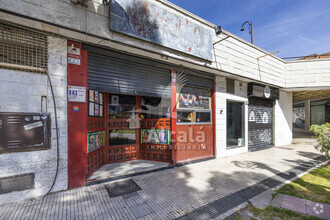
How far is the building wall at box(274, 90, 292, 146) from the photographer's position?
9.48m

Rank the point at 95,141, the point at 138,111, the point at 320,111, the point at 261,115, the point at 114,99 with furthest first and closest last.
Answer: the point at 320,111, the point at 261,115, the point at 138,111, the point at 114,99, the point at 95,141

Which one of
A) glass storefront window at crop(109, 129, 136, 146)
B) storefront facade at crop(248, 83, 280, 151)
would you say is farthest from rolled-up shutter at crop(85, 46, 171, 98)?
storefront facade at crop(248, 83, 280, 151)

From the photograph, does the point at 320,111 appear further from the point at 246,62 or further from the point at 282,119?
the point at 246,62

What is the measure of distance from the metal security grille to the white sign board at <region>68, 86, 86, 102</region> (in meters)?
0.72

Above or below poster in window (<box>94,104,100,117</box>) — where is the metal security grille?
above

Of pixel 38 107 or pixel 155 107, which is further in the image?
pixel 155 107

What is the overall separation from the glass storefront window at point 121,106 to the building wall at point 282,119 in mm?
9243

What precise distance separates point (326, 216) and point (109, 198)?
4.26 meters

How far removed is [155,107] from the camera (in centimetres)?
579

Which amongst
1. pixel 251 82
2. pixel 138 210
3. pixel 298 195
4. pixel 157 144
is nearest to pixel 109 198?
pixel 138 210

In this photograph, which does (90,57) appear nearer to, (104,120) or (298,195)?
(104,120)

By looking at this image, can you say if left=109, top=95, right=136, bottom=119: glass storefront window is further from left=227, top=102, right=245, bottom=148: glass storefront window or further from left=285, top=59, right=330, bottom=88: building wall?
left=285, top=59, right=330, bottom=88: building wall

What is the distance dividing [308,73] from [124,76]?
1105 cm

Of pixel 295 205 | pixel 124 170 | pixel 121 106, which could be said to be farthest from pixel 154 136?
pixel 295 205
